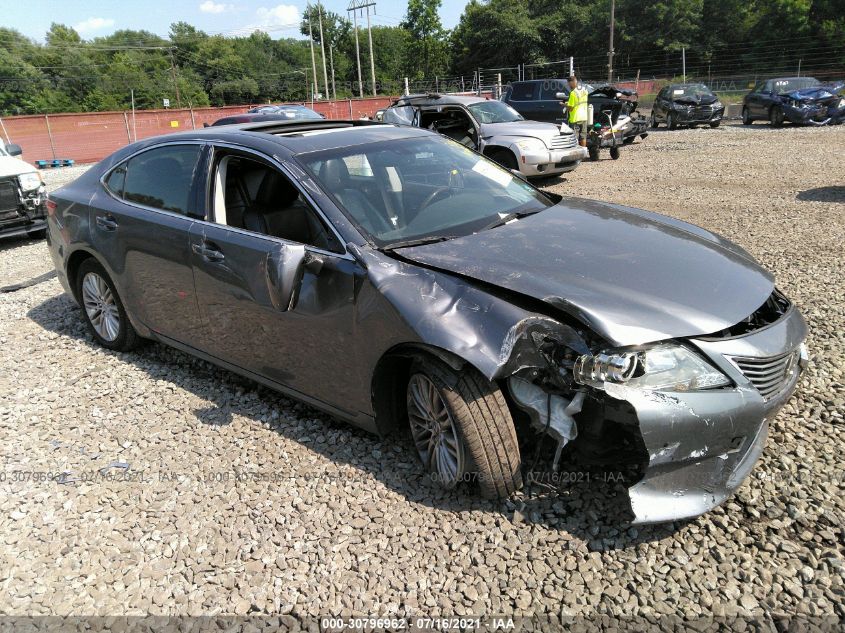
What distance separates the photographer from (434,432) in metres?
2.91

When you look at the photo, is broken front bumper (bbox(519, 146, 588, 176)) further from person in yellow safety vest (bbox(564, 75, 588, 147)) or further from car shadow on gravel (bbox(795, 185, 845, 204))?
car shadow on gravel (bbox(795, 185, 845, 204))

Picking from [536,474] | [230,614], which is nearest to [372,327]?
[536,474]

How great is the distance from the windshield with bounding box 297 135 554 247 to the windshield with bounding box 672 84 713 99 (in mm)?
19520

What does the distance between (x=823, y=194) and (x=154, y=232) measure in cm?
924

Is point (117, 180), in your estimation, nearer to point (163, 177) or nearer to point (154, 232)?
point (163, 177)

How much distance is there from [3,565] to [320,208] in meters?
2.17

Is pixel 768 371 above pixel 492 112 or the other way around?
the other way around

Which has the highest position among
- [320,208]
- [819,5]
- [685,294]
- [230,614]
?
[819,5]

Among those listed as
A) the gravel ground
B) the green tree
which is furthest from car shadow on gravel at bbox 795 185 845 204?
the green tree

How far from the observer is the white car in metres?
8.89

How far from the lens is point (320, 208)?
3.19m

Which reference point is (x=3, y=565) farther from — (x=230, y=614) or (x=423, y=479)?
(x=423, y=479)

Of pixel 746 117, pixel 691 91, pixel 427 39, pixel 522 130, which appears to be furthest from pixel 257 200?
pixel 427 39

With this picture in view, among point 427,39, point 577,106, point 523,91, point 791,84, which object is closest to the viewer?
point 577,106
